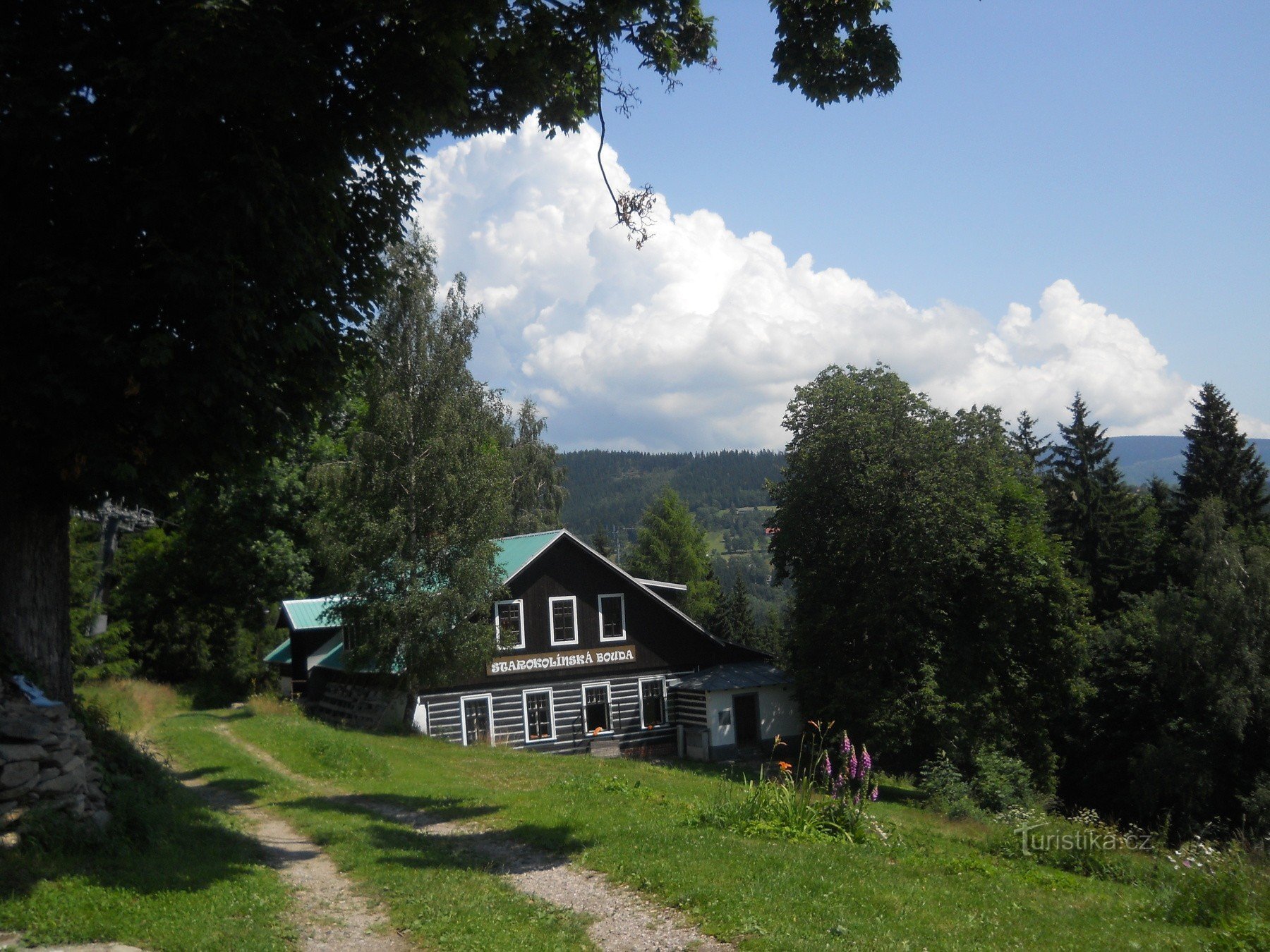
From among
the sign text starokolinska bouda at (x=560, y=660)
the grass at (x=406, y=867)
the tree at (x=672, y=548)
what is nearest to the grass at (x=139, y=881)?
the grass at (x=406, y=867)

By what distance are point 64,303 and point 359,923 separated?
6114 mm

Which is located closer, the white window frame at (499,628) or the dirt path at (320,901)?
the dirt path at (320,901)

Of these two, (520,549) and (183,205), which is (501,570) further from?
(183,205)

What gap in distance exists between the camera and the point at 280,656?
142 ft

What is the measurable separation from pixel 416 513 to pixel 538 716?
950cm

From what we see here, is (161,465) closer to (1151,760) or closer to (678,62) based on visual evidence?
(678,62)

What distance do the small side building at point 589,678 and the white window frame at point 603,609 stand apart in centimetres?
4

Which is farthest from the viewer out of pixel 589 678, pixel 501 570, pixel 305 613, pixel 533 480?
pixel 533 480

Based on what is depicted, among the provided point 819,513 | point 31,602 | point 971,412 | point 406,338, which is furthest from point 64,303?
point 971,412

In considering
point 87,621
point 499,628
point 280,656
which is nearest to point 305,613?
point 280,656

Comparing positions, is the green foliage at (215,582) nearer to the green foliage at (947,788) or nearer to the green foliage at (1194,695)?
the green foliage at (947,788)

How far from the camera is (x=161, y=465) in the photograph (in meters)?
9.70

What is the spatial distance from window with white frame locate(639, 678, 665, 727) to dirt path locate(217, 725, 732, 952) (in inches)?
900

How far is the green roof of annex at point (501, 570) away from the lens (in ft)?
106
